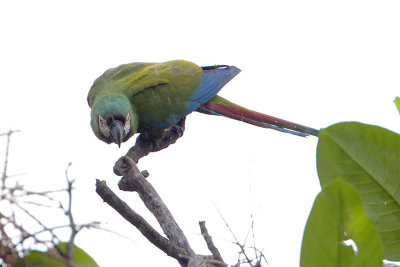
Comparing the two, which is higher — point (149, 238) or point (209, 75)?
point (209, 75)

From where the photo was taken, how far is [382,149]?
132cm

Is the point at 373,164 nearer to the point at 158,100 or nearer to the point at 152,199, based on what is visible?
the point at 152,199

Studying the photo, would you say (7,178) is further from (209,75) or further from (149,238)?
(209,75)

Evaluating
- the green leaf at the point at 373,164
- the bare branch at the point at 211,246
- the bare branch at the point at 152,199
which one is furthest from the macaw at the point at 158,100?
the green leaf at the point at 373,164

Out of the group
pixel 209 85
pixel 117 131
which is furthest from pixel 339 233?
pixel 209 85

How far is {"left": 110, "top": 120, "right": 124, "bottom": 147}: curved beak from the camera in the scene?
150 inches

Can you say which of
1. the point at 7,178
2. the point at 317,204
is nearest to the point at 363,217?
the point at 317,204

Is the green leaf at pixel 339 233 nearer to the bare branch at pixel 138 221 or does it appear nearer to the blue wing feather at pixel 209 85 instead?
the bare branch at pixel 138 221

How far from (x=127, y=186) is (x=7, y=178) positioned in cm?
142

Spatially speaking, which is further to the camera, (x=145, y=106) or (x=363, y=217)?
(x=145, y=106)

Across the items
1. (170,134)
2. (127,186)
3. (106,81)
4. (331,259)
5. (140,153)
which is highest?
(106,81)

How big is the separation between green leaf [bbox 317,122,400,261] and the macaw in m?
2.44

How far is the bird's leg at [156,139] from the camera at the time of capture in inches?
146

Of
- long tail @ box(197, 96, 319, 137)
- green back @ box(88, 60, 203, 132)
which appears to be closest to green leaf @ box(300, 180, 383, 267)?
long tail @ box(197, 96, 319, 137)
